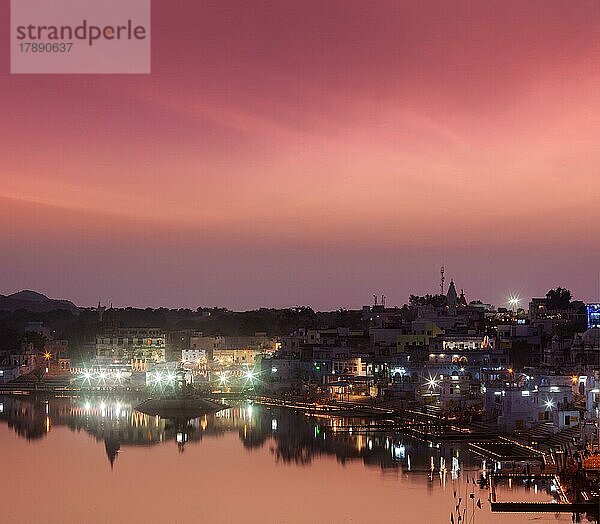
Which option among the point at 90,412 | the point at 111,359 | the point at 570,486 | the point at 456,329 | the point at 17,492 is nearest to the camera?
the point at 570,486

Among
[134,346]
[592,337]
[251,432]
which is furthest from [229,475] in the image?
[134,346]

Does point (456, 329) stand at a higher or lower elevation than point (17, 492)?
higher

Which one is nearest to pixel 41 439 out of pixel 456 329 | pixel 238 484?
pixel 238 484

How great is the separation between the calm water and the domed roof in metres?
9.71

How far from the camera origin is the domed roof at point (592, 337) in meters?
38.4

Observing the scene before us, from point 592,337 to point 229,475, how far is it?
1837cm

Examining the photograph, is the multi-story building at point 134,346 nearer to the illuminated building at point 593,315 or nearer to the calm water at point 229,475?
the calm water at point 229,475

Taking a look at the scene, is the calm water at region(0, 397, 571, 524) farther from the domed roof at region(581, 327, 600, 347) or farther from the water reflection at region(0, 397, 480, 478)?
the domed roof at region(581, 327, 600, 347)

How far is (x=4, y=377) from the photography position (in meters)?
55.3

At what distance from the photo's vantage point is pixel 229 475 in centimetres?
2538

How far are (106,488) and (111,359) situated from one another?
37.6m

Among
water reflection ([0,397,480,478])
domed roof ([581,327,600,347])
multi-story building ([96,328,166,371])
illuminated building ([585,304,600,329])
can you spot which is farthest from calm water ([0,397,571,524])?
multi-story building ([96,328,166,371])

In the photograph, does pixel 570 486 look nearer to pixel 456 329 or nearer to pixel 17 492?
pixel 17 492

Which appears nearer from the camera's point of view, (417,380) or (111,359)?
(417,380)
